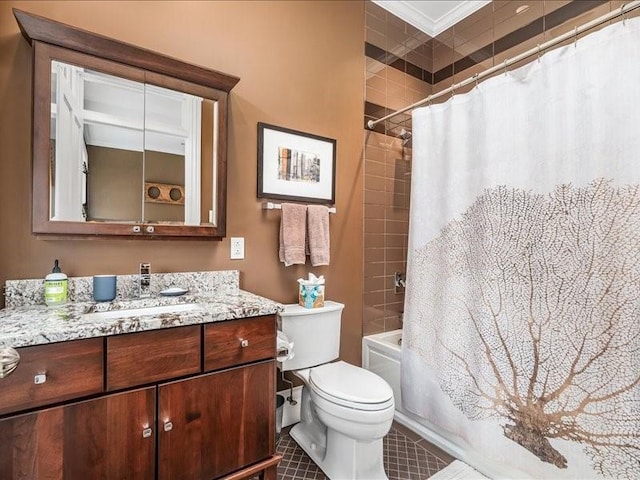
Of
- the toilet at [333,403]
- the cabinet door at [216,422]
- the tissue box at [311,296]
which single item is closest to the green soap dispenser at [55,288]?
the cabinet door at [216,422]

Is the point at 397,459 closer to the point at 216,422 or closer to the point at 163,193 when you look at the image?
the point at 216,422

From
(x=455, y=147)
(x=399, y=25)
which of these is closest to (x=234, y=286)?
(x=455, y=147)

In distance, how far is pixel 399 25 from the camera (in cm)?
258

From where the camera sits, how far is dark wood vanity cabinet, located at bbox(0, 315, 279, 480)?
0.97 m

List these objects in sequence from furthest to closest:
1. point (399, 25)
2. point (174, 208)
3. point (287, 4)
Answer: point (399, 25), point (287, 4), point (174, 208)

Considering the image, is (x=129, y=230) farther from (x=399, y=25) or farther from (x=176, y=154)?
(x=399, y=25)

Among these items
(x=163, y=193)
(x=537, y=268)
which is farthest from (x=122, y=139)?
(x=537, y=268)

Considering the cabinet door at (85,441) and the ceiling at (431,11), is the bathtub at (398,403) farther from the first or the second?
the ceiling at (431,11)

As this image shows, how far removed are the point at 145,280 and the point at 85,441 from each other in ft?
2.22

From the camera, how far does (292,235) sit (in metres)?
1.95

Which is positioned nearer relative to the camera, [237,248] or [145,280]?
[145,280]

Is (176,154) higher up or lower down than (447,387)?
higher up

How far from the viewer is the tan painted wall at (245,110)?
4.42ft

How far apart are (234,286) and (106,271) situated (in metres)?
0.59
